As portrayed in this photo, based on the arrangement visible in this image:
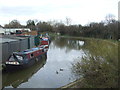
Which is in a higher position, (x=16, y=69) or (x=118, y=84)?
(x=118, y=84)

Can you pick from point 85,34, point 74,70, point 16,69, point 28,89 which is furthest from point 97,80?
point 85,34

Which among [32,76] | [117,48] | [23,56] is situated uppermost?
[117,48]

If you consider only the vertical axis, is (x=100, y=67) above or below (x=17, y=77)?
above

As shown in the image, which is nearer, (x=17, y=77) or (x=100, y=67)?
(x=100, y=67)

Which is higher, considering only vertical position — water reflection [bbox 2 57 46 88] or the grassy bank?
the grassy bank

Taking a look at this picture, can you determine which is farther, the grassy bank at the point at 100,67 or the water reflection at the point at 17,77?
the water reflection at the point at 17,77

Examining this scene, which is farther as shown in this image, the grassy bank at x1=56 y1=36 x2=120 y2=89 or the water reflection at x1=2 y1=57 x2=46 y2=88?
the water reflection at x1=2 y1=57 x2=46 y2=88

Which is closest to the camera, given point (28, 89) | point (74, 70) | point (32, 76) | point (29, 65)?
point (74, 70)

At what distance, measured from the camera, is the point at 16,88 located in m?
6.16

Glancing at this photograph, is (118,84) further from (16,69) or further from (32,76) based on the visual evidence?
(16,69)

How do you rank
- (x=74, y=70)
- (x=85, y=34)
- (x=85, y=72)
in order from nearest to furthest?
(x=85, y=72), (x=74, y=70), (x=85, y=34)

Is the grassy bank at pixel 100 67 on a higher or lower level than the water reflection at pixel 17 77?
higher

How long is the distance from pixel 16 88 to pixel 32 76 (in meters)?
1.83

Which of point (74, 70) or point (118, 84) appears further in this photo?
point (74, 70)
